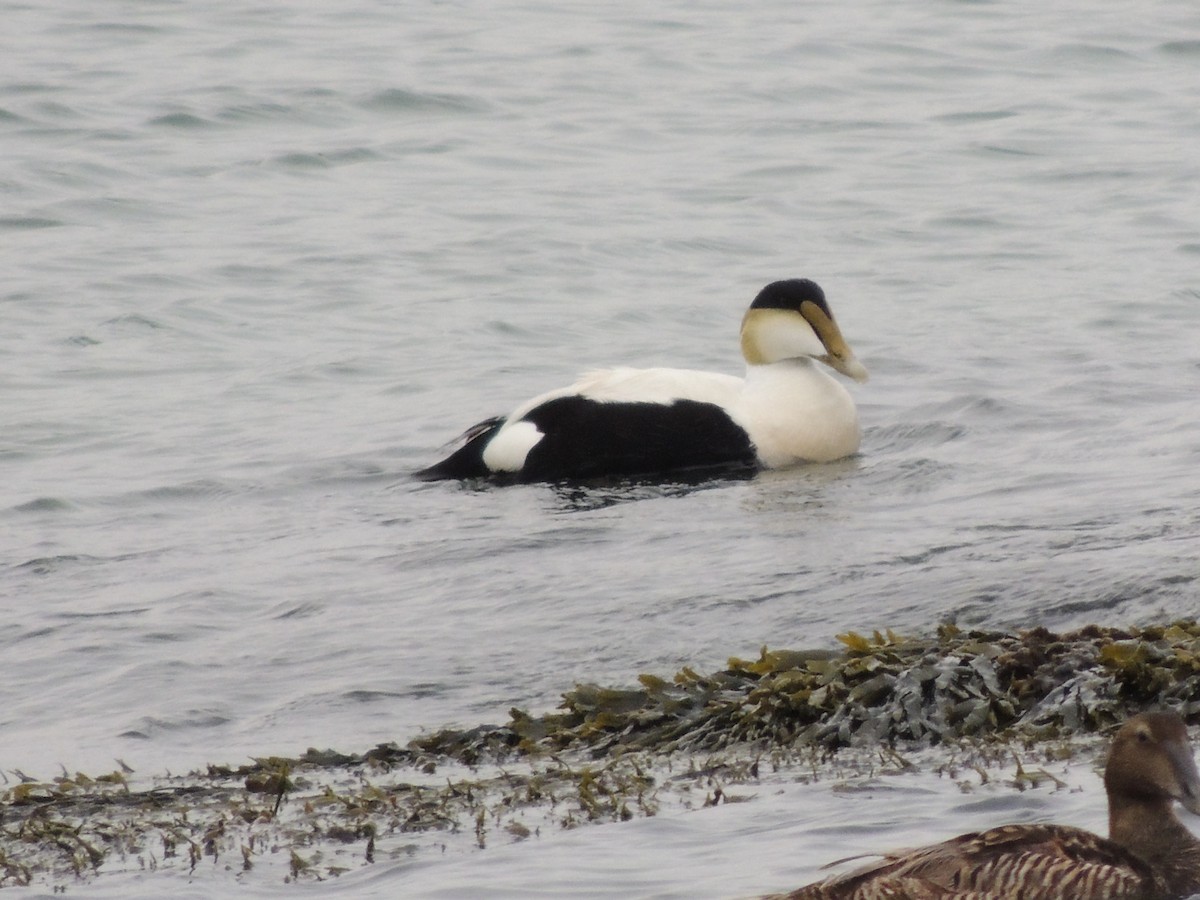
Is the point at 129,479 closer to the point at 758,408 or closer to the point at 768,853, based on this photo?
the point at 758,408

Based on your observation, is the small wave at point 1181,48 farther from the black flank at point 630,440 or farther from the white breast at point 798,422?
the black flank at point 630,440

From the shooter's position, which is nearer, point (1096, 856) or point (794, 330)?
point (1096, 856)

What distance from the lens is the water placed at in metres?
6.29

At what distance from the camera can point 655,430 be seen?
29.8 feet

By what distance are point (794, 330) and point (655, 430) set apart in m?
0.91

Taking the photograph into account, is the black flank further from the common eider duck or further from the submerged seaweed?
the common eider duck

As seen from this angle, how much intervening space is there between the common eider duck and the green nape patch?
0.65m

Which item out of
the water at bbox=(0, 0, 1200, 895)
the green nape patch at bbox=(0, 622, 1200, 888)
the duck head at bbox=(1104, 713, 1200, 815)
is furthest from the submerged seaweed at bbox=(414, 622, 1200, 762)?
the duck head at bbox=(1104, 713, 1200, 815)

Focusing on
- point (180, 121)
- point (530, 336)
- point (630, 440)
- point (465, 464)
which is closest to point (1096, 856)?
point (630, 440)

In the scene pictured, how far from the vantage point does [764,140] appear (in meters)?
16.2

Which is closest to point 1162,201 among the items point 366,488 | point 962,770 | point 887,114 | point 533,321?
point 887,114

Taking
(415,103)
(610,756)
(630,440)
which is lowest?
(630,440)

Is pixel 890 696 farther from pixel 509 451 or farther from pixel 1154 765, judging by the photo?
pixel 509 451

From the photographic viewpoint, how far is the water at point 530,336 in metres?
6.29
